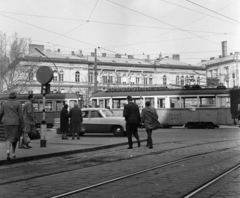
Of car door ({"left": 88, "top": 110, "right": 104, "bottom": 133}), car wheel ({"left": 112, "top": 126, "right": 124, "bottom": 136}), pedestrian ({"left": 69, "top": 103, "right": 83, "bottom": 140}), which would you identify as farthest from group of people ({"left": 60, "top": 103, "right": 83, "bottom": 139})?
car wheel ({"left": 112, "top": 126, "right": 124, "bottom": 136})

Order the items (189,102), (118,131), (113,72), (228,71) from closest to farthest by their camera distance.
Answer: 1. (118,131)
2. (189,102)
3. (228,71)
4. (113,72)

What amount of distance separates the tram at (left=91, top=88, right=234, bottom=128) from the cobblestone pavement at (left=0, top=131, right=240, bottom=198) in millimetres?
18089

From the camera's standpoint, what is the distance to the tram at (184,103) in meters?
28.1

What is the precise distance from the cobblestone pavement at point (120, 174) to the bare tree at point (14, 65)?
33.5 metres

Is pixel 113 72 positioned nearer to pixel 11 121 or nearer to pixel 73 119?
pixel 73 119

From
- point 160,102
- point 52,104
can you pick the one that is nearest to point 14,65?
point 52,104

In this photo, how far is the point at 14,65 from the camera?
138ft

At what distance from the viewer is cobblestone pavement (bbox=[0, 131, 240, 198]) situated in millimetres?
5672

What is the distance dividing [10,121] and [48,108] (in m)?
24.4

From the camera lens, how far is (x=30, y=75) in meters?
44.6

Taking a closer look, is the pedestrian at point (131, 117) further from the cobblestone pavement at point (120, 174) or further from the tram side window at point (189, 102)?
the tram side window at point (189, 102)

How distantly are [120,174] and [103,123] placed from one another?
11.9 meters

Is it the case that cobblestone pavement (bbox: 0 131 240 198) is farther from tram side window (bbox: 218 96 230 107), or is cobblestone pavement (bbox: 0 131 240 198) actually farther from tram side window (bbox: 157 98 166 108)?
tram side window (bbox: 157 98 166 108)

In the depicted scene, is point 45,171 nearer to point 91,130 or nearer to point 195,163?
point 195,163
